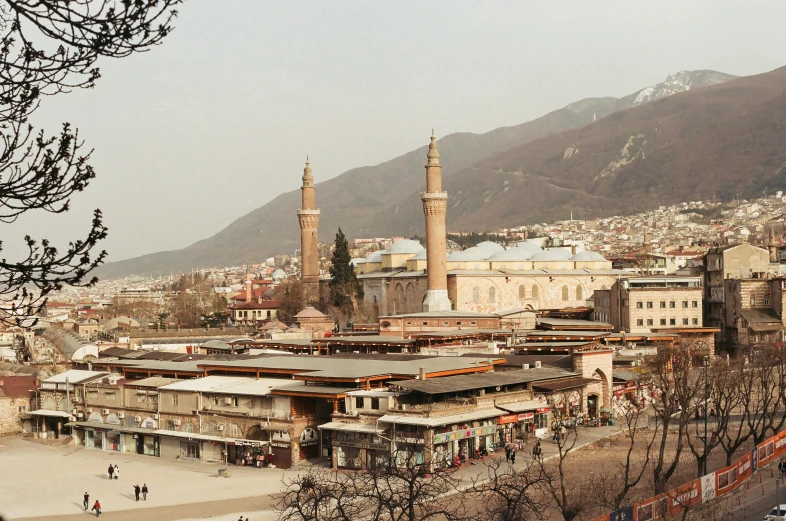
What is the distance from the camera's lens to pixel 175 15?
9.05 m

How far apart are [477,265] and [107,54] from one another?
2408 inches

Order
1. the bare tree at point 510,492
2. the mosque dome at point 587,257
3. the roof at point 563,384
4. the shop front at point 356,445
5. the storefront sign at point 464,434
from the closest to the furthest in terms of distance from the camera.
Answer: the bare tree at point 510,492 → the storefront sign at point 464,434 → the shop front at point 356,445 → the roof at point 563,384 → the mosque dome at point 587,257

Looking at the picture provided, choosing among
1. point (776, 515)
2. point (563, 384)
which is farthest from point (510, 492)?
point (563, 384)

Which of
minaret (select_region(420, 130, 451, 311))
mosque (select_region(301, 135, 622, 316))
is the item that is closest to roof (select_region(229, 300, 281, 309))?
mosque (select_region(301, 135, 622, 316))

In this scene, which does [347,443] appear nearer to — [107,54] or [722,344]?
[107,54]

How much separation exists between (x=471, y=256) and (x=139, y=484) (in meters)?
42.8

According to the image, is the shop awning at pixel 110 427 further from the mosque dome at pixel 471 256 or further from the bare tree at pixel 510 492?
the mosque dome at pixel 471 256

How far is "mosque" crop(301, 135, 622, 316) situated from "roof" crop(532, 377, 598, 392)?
2535cm

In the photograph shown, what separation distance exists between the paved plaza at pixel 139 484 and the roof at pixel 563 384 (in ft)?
5.00

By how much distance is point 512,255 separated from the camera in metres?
71.9

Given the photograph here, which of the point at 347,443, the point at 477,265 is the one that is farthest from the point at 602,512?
the point at 477,265

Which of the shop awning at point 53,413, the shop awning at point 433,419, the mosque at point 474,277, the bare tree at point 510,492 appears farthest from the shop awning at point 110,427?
the mosque at point 474,277

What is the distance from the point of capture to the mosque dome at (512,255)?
233ft

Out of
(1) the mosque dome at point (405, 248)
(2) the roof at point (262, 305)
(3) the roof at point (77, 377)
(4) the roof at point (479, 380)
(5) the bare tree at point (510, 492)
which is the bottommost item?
(5) the bare tree at point (510, 492)
